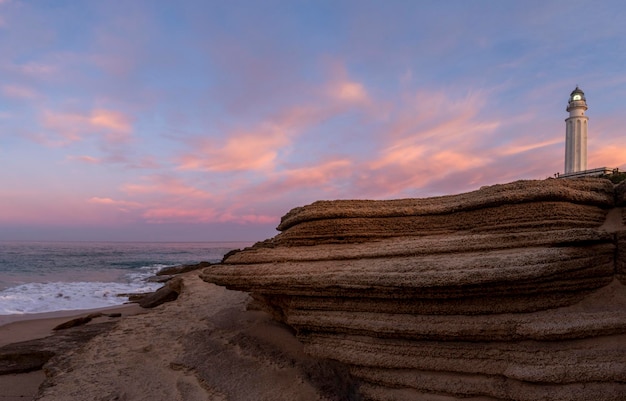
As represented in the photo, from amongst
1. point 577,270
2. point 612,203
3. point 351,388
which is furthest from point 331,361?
point 612,203

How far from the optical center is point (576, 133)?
34.7 m

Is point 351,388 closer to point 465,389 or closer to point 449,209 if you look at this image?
point 465,389

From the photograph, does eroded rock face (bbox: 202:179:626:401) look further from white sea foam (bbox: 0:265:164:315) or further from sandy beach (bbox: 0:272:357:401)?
white sea foam (bbox: 0:265:164:315)

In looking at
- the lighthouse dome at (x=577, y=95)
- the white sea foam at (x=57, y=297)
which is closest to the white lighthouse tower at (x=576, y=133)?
the lighthouse dome at (x=577, y=95)

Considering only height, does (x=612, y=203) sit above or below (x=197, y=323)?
above

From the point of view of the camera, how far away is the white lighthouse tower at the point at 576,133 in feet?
114

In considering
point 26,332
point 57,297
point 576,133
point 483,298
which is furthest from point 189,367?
point 576,133

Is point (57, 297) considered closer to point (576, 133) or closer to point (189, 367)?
point (189, 367)

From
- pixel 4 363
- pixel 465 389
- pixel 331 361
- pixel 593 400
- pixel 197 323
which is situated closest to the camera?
pixel 593 400

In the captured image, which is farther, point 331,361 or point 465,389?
point 331,361

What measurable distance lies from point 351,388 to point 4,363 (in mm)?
7132

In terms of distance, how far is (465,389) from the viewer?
431 centimetres

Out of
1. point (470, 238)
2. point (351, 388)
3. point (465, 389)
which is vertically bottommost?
point (351, 388)

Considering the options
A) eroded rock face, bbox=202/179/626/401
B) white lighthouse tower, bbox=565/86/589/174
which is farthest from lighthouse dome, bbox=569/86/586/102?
eroded rock face, bbox=202/179/626/401
